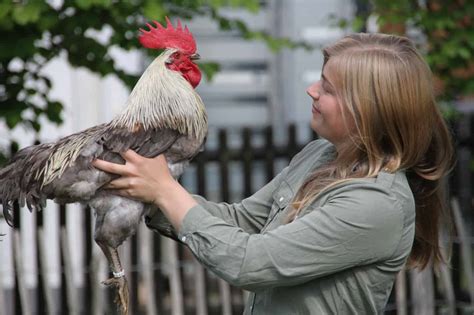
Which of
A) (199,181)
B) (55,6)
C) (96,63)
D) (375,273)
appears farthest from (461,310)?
(375,273)

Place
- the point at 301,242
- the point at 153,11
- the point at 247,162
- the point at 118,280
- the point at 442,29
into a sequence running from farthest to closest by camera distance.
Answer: the point at 247,162
the point at 442,29
the point at 153,11
the point at 118,280
the point at 301,242

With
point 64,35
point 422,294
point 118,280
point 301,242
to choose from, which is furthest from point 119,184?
point 422,294

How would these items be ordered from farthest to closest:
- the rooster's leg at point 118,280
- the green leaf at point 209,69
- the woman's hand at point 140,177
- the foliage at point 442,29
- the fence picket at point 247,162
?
the fence picket at point 247,162
the foliage at point 442,29
the green leaf at point 209,69
the rooster's leg at point 118,280
the woman's hand at point 140,177

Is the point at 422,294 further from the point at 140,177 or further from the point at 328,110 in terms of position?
the point at 140,177

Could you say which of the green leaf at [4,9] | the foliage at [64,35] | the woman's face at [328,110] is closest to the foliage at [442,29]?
the foliage at [64,35]

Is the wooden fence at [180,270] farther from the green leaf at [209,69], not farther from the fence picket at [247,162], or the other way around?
the green leaf at [209,69]

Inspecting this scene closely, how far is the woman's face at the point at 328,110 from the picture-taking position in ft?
8.09

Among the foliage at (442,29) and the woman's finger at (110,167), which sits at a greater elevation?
the foliage at (442,29)

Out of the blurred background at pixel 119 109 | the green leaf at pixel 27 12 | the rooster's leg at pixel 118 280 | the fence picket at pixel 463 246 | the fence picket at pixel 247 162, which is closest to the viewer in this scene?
the rooster's leg at pixel 118 280

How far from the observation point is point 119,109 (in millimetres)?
3887

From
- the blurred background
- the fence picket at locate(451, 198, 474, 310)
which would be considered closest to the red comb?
the blurred background

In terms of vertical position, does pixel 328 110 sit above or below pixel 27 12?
below

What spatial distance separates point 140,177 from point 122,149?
0.11m

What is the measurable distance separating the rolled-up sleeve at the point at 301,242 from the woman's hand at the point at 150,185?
5 centimetres
